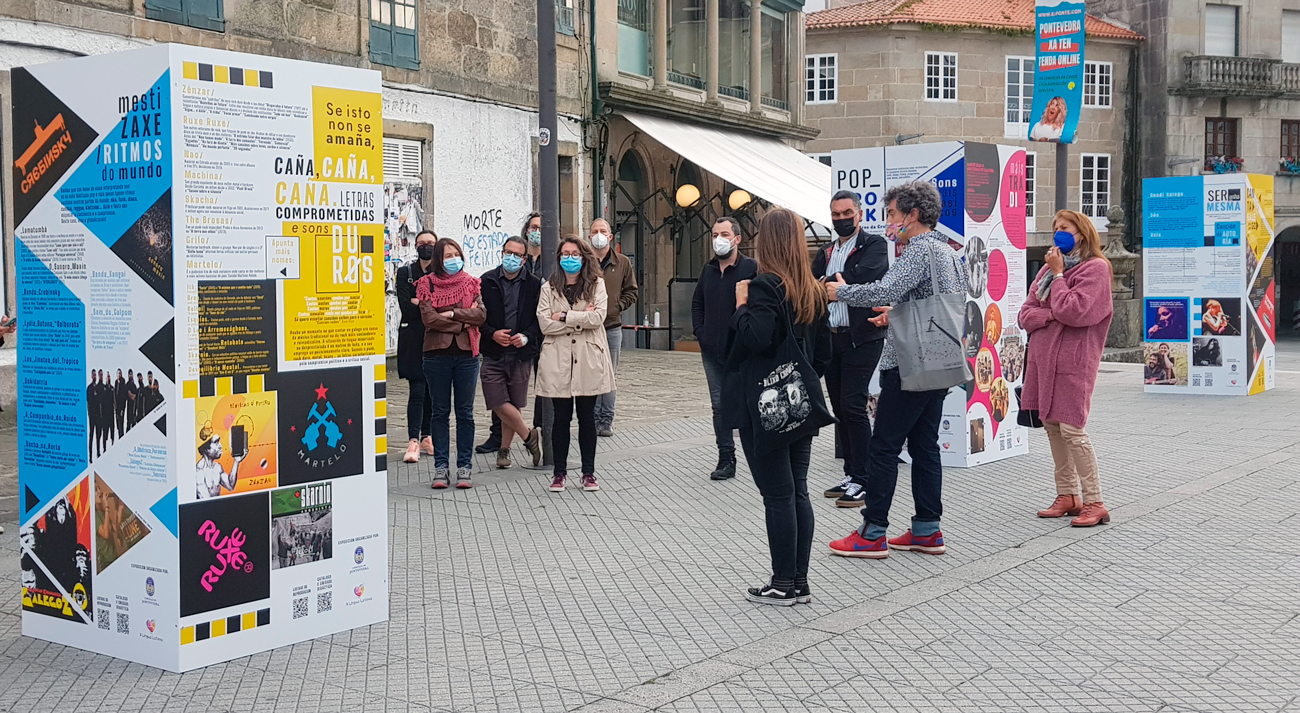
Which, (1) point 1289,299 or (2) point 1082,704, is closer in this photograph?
(2) point 1082,704

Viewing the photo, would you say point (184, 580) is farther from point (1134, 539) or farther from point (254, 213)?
point (1134, 539)

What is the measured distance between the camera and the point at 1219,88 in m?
40.7

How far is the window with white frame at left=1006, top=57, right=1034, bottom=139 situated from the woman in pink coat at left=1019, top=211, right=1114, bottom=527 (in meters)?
32.7

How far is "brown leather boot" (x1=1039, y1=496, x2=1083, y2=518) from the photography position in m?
8.15

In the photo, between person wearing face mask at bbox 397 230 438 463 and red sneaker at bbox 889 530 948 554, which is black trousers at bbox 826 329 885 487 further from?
person wearing face mask at bbox 397 230 438 463

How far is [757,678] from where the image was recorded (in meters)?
5.00

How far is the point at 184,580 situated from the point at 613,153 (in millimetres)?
17774

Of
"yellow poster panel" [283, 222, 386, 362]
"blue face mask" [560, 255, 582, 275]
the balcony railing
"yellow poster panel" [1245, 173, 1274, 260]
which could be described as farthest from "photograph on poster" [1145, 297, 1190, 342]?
the balcony railing

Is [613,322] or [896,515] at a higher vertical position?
[613,322]

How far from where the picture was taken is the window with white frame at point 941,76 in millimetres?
38531

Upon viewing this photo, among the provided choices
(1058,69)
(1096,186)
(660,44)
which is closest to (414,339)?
(1058,69)

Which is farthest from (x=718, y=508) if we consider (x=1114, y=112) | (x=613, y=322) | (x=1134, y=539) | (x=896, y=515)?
(x=1114, y=112)

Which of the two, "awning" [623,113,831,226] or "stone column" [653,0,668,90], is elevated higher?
"stone column" [653,0,668,90]

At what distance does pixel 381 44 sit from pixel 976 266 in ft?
31.0
